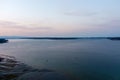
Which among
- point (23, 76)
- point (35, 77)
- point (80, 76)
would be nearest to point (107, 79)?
point (80, 76)

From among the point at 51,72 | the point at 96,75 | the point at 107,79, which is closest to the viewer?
the point at 107,79

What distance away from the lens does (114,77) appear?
16.3m

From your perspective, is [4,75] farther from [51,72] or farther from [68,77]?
[68,77]

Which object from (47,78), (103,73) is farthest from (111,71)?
(47,78)

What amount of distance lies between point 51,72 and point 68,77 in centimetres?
244

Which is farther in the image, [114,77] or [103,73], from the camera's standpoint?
[103,73]

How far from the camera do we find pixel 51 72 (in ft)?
59.3

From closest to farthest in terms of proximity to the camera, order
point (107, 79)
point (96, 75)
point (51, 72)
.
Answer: point (107, 79)
point (96, 75)
point (51, 72)

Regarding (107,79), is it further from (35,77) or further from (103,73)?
(35,77)

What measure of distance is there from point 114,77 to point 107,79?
3.36ft

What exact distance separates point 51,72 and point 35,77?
7.40ft

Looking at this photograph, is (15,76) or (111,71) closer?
(15,76)

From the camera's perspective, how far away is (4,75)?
16562mm

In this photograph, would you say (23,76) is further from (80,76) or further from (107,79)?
(107,79)
